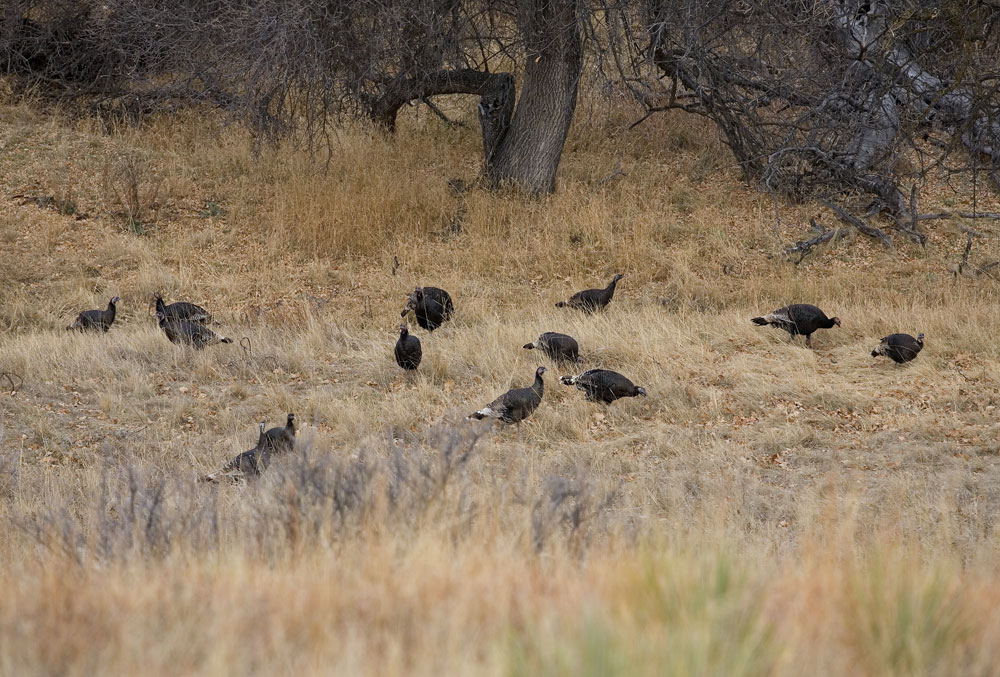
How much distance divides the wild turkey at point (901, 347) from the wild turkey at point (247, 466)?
5713 mm

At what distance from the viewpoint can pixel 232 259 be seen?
13164 mm

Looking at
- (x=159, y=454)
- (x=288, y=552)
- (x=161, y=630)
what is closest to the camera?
(x=161, y=630)

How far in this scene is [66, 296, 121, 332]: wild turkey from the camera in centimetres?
1067

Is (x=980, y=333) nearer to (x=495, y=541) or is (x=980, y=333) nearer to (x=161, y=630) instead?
(x=495, y=541)

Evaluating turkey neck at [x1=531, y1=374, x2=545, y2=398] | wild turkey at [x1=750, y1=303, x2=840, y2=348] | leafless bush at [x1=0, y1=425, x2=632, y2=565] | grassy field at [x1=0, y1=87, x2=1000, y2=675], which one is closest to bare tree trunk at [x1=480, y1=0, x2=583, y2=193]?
grassy field at [x1=0, y1=87, x2=1000, y2=675]

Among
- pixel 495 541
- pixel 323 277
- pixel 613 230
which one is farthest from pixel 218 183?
pixel 495 541

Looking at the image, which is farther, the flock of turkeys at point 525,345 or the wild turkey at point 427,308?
the wild turkey at point 427,308

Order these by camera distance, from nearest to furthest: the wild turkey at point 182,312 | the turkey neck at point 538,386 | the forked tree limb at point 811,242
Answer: the turkey neck at point 538,386 → the wild turkey at point 182,312 → the forked tree limb at point 811,242

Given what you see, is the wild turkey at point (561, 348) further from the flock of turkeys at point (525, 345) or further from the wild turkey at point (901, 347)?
the wild turkey at point (901, 347)

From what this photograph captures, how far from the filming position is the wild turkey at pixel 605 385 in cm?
827

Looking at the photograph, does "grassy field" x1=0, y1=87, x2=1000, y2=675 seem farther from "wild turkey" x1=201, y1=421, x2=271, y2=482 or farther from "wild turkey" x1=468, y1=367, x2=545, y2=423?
"wild turkey" x1=201, y1=421, x2=271, y2=482

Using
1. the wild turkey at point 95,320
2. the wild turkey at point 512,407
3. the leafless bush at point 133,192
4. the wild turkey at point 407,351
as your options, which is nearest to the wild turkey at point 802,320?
the wild turkey at point 512,407

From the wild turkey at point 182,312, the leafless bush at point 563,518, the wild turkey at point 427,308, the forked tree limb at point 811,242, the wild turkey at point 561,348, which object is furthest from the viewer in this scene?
the forked tree limb at point 811,242

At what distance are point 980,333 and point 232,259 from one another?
8895mm
